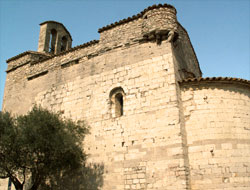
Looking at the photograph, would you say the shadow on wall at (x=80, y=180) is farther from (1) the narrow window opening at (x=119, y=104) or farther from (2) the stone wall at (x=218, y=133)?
(2) the stone wall at (x=218, y=133)

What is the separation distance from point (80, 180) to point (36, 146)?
245 cm

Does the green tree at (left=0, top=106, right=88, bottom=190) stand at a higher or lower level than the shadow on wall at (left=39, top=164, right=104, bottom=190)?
higher

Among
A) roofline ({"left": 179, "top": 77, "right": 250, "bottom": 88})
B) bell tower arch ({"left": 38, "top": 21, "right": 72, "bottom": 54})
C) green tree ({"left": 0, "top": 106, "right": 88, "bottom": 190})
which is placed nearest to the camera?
green tree ({"left": 0, "top": 106, "right": 88, "bottom": 190})

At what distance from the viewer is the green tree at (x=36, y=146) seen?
8.27 m

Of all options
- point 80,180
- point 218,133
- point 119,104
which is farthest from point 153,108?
point 80,180

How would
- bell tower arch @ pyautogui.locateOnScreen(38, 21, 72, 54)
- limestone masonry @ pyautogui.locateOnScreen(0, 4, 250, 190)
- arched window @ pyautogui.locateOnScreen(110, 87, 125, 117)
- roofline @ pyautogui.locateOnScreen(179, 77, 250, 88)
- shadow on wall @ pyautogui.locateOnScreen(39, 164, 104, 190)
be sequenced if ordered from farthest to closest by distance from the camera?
bell tower arch @ pyautogui.locateOnScreen(38, 21, 72, 54)
arched window @ pyautogui.locateOnScreen(110, 87, 125, 117)
shadow on wall @ pyautogui.locateOnScreen(39, 164, 104, 190)
roofline @ pyautogui.locateOnScreen(179, 77, 250, 88)
limestone masonry @ pyautogui.locateOnScreen(0, 4, 250, 190)

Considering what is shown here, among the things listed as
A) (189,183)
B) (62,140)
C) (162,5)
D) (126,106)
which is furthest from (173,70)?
(62,140)

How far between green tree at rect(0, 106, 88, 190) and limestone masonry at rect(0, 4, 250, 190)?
1.38m

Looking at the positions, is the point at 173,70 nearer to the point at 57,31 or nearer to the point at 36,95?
the point at 36,95

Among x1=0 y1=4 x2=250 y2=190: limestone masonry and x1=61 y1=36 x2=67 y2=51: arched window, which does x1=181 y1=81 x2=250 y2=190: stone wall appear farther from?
x1=61 y1=36 x2=67 y2=51: arched window

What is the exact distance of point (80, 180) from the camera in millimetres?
9648

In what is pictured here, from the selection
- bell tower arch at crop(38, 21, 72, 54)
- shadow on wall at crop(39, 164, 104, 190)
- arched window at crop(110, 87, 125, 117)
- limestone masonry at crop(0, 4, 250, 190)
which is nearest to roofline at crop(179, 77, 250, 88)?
limestone masonry at crop(0, 4, 250, 190)

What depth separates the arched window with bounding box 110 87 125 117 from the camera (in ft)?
32.9

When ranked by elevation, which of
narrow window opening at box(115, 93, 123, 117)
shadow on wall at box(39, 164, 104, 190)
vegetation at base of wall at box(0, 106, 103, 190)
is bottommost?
shadow on wall at box(39, 164, 104, 190)
